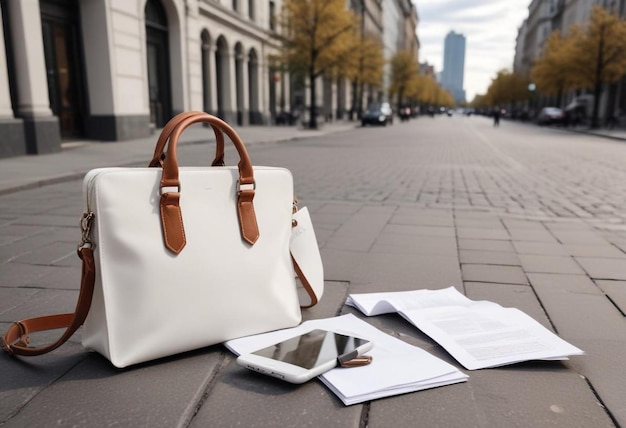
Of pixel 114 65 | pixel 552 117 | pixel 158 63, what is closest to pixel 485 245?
pixel 114 65

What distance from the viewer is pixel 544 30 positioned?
8719 centimetres

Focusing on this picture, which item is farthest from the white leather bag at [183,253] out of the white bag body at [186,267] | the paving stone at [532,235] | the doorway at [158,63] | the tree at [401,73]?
the tree at [401,73]

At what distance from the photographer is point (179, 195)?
6.52 feet

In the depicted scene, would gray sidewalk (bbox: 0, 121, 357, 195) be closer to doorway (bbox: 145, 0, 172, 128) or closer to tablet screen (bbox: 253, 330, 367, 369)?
doorway (bbox: 145, 0, 172, 128)

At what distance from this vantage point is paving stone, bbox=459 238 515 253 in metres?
4.30

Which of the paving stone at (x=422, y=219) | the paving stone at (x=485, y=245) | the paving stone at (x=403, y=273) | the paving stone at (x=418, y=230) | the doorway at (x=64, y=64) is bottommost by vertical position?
the paving stone at (x=422, y=219)

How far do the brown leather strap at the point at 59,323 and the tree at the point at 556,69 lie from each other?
132 ft

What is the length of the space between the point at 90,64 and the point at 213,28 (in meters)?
9.92

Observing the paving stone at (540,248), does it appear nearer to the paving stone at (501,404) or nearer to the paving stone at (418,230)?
the paving stone at (418,230)

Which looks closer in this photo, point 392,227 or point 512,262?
point 512,262

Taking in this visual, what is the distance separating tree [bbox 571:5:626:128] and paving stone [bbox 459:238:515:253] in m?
34.4

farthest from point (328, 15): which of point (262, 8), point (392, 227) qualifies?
point (392, 227)

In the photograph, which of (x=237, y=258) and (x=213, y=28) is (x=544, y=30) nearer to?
(x=213, y=28)

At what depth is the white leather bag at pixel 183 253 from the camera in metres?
1.91
